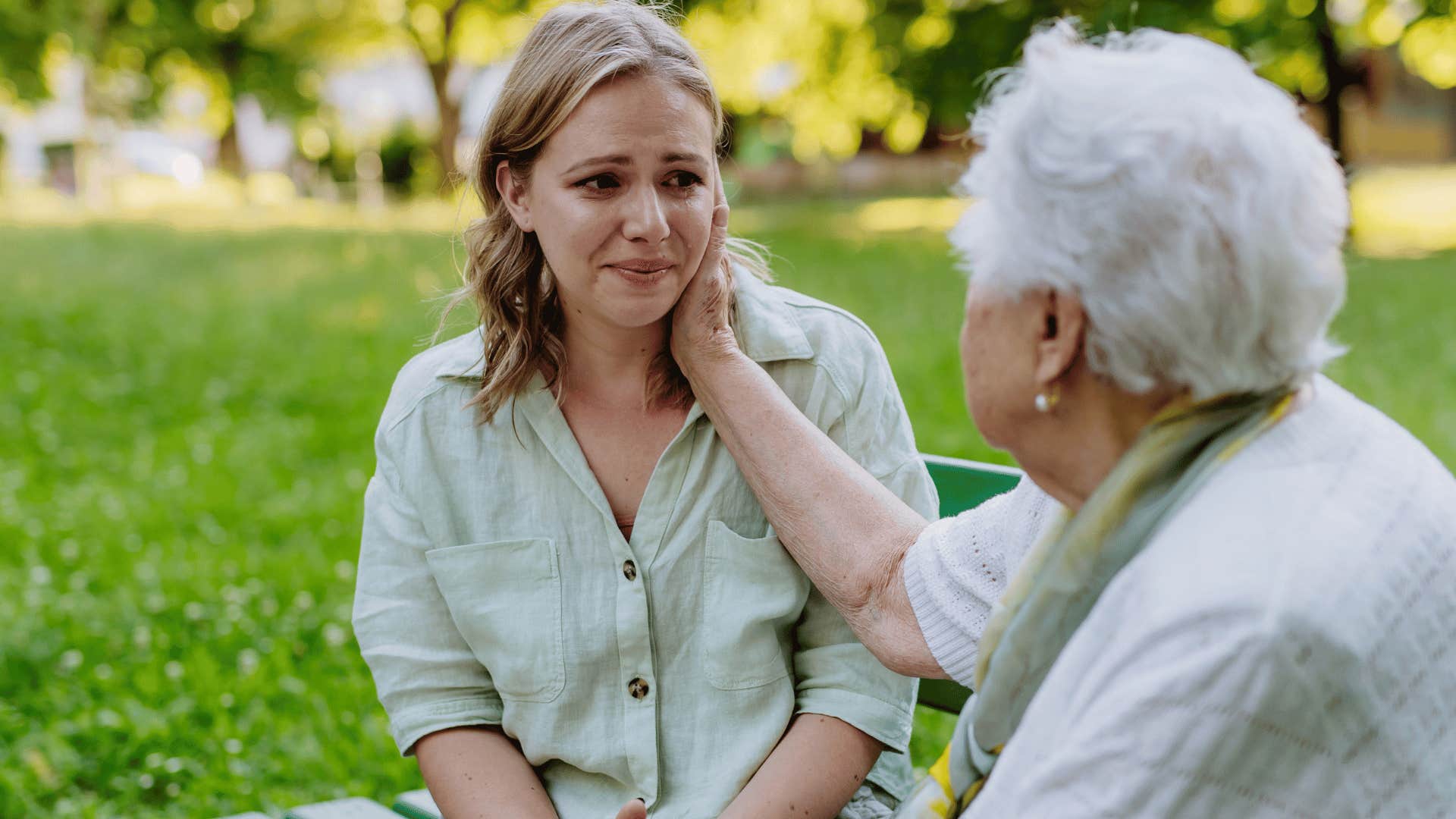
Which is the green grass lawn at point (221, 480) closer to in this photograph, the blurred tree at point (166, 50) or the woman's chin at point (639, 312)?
the woman's chin at point (639, 312)

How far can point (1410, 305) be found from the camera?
1166 centimetres

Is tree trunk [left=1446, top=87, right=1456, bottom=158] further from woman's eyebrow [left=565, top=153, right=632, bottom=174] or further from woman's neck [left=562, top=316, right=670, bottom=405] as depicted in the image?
woman's eyebrow [left=565, top=153, right=632, bottom=174]

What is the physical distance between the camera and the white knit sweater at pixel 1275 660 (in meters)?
1.35

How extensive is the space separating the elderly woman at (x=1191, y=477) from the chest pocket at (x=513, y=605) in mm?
907

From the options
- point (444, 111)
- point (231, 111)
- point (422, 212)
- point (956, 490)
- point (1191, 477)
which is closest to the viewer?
point (1191, 477)

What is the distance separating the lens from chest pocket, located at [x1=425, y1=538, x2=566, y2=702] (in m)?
2.32

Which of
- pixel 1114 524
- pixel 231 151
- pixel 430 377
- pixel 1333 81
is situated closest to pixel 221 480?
pixel 430 377

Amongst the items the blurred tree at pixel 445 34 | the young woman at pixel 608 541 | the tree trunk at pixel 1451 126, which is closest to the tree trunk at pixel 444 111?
the blurred tree at pixel 445 34

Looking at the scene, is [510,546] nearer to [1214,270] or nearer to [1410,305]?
[1214,270]

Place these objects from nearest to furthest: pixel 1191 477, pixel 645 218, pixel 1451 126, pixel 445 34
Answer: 1. pixel 1191 477
2. pixel 645 218
3. pixel 445 34
4. pixel 1451 126

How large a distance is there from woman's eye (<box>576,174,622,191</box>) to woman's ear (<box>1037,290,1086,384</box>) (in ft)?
3.02

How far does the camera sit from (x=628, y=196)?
224 centimetres

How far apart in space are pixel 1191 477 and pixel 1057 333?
20 cm

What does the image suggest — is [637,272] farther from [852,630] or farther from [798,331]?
[852,630]
